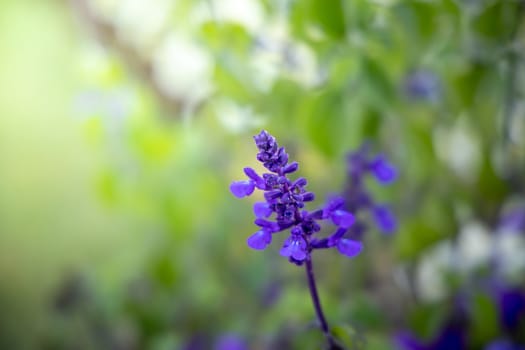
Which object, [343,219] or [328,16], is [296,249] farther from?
[328,16]

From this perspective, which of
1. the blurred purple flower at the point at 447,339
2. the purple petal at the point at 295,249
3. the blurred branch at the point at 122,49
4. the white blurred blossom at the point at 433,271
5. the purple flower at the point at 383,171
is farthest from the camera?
the blurred branch at the point at 122,49

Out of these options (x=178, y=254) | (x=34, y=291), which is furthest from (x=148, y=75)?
(x=178, y=254)

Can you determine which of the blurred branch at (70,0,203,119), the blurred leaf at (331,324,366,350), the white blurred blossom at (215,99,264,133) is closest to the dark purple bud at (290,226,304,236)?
the blurred leaf at (331,324,366,350)

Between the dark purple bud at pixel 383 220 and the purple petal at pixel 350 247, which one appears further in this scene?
the dark purple bud at pixel 383 220

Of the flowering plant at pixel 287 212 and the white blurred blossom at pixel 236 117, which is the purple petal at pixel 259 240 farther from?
the white blurred blossom at pixel 236 117

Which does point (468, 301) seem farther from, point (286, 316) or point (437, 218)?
point (286, 316)

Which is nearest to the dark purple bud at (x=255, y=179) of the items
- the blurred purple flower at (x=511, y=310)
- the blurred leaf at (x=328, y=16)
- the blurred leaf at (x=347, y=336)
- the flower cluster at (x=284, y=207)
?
the flower cluster at (x=284, y=207)

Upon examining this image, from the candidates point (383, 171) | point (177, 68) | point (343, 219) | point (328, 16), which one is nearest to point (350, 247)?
point (343, 219)
